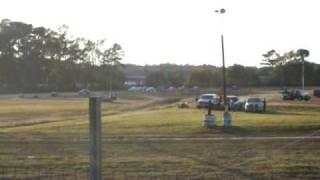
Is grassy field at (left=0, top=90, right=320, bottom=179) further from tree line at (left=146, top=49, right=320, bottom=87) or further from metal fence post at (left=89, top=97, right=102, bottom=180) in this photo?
tree line at (left=146, top=49, right=320, bottom=87)

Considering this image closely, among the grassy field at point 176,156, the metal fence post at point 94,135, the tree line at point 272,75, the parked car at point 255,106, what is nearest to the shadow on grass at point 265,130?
the grassy field at point 176,156

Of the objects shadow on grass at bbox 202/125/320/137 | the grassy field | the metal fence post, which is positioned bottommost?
shadow on grass at bbox 202/125/320/137

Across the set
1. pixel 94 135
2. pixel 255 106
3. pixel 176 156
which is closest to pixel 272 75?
pixel 255 106

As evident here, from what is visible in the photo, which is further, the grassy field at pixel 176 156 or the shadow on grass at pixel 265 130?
the shadow on grass at pixel 265 130

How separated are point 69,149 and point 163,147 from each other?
3517 mm

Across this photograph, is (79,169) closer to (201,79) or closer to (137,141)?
(137,141)

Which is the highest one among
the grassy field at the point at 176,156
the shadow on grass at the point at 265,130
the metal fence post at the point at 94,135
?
the metal fence post at the point at 94,135

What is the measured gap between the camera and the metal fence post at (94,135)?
737 cm

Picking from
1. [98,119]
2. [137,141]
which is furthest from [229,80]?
[98,119]

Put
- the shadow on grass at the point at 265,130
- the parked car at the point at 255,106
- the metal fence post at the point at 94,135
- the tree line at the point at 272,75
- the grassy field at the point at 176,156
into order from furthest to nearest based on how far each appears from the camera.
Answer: the tree line at the point at 272,75 → the parked car at the point at 255,106 → the shadow on grass at the point at 265,130 → the grassy field at the point at 176,156 → the metal fence post at the point at 94,135

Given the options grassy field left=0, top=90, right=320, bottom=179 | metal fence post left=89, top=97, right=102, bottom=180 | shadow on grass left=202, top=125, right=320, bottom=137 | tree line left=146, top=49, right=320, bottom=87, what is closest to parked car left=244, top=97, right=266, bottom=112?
shadow on grass left=202, top=125, right=320, bottom=137

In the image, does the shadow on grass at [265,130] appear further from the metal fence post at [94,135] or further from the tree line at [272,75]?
the tree line at [272,75]

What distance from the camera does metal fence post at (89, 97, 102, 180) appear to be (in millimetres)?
7367

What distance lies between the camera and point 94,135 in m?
7.41
